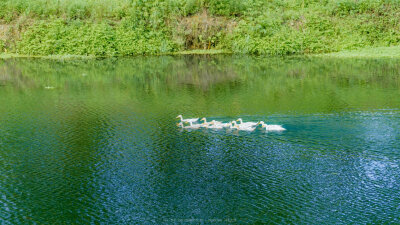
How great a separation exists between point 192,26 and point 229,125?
30.0m

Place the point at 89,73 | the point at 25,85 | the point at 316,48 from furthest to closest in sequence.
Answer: the point at 316,48 < the point at 89,73 < the point at 25,85

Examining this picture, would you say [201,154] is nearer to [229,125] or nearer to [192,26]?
[229,125]

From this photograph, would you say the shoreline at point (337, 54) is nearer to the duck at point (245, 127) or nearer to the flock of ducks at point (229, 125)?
the flock of ducks at point (229, 125)

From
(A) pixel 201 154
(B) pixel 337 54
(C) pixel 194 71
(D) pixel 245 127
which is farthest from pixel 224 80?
(B) pixel 337 54

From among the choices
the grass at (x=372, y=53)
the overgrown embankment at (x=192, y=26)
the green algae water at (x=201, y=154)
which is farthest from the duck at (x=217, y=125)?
the overgrown embankment at (x=192, y=26)

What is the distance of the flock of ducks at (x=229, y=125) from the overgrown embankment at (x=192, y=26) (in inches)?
1069

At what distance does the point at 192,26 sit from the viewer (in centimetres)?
4647

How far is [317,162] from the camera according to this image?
1402cm

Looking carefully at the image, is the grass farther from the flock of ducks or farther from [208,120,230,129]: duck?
[208,120,230,129]: duck

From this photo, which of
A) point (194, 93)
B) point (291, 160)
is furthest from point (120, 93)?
point (291, 160)

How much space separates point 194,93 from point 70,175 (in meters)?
12.6

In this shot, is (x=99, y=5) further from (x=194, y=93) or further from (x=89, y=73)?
(x=194, y=93)

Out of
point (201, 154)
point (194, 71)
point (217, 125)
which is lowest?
point (201, 154)

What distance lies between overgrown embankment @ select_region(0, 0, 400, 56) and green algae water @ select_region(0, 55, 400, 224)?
16550 mm
